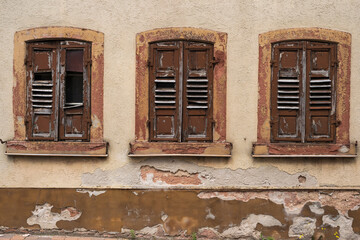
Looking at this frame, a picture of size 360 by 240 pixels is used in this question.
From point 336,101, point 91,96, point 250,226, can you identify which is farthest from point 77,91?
point 336,101

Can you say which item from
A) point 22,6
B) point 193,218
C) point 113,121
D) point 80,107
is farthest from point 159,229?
point 22,6

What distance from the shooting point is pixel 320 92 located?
232 inches

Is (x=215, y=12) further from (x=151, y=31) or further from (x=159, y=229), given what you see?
(x=159, y=229)

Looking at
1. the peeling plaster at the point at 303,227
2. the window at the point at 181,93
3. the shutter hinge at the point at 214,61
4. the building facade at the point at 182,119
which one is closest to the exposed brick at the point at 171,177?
the building facade at the point at 182,119

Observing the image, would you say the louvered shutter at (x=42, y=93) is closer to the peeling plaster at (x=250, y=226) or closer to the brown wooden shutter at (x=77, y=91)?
the brown wooden shutter at (x=77, y=91)

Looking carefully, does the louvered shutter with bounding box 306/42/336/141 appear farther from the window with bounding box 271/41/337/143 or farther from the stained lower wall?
the stained lower wall

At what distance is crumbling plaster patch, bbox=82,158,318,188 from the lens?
5863 mm


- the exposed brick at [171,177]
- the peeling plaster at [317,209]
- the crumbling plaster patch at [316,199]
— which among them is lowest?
the peeling plaster at [317,209]

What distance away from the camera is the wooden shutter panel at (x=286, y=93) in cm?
592

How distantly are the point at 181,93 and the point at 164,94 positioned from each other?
270 millimetres

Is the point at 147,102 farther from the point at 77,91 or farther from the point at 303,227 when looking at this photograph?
the point at 303,227

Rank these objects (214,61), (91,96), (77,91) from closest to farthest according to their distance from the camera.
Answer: (214,61) → (91,96) → (77,91)

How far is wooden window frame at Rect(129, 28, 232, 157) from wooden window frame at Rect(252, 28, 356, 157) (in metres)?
0.56

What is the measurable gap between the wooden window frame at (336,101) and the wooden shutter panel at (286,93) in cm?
10
